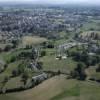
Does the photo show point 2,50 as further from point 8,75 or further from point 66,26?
point 66,26

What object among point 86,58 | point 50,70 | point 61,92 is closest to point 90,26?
point 86,58

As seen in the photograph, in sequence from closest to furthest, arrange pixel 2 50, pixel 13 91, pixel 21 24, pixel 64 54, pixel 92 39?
pixel 13 91 < pixel 64 54 < pixel 2 50 < pixel 92 39 < pixel 21 24

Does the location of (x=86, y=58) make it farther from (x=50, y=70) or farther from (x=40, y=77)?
(x=40, y=77)

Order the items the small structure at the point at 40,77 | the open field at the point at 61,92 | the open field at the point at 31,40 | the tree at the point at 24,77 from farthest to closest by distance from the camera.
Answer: the open field at the point at 31,40, the tree at the point at 24,77, the small structure at the point at 40,77, the open field at the point at 61,92

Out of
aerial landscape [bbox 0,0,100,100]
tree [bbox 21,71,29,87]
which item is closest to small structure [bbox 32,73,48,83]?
aerial landscape [bbox 0,0,100,100]

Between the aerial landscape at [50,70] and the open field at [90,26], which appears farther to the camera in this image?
the open field at [90,26]

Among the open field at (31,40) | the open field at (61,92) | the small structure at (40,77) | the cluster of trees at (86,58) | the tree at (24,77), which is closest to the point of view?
the open field at (61,92)

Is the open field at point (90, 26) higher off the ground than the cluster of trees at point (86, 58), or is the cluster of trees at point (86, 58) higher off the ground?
the cluster of trees at point (86, 58)

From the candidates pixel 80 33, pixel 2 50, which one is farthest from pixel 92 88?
pixel 80 33

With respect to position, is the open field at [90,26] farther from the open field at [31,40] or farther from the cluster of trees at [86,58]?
the cluster of trees at [86,58]

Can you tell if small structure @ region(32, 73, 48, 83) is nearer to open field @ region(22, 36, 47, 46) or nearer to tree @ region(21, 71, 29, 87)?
tree @ region(21, 71, 29, 87)

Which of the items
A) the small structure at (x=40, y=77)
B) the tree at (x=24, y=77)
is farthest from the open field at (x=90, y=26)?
the tree at (x=24, y=77)
